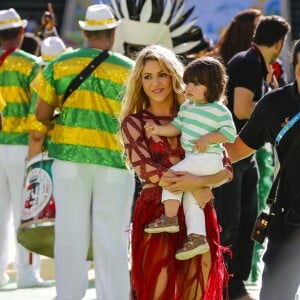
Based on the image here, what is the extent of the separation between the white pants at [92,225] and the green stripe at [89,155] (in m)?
0.04

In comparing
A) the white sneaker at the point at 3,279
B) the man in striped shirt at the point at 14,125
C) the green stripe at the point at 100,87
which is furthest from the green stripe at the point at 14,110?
the green stripe at the point at 100,87

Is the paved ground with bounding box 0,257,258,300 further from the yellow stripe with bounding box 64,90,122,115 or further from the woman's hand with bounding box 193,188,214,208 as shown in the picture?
the woman's hand with bounding box 193,188,214,208

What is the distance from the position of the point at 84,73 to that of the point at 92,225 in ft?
3.09

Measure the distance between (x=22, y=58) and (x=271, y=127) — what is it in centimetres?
384

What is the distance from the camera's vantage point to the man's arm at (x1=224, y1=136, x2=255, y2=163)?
256 inches

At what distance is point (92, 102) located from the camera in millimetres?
7883

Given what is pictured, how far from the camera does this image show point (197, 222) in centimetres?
609

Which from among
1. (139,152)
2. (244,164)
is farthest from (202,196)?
(244,164)

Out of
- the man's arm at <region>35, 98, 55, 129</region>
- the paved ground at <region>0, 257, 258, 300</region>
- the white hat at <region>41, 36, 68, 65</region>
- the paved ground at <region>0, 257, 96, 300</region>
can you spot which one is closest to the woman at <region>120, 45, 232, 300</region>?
the man's arm at <region>35, 98, 55, 129</region>

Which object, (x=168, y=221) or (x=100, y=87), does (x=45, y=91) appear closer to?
(x=100, y=87)

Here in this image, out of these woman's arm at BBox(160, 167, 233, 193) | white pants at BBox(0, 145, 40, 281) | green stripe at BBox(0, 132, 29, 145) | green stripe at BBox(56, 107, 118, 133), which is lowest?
white pants at BBox(0, 145, 40, 281)

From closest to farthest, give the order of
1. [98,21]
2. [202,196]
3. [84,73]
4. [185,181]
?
1. [185,181]
2. [202,196]
3. [84,73]
4. [98,21]

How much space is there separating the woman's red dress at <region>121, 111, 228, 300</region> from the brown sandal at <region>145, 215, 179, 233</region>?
0.07 m

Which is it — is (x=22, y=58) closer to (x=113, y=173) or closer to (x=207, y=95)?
(x=113, y=173)
